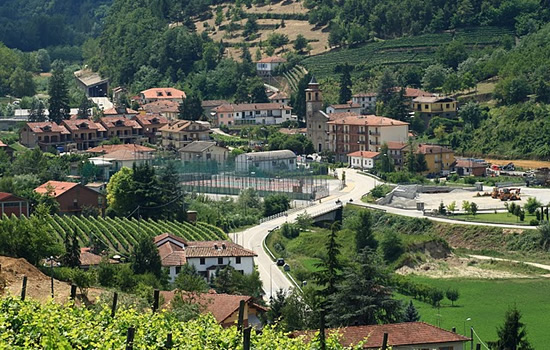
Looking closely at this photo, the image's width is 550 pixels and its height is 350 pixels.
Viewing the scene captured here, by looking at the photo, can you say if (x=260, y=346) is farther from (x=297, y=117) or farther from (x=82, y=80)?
(x=82, y=80)

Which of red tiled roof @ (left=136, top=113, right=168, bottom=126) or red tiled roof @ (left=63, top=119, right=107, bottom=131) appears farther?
red tiled roof @ (left=136, top=113, right=168, bottom=126)

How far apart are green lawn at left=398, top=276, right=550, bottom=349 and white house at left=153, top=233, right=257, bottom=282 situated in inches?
226

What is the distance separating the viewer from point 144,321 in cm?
2528

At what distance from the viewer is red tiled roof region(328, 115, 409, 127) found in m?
84.8

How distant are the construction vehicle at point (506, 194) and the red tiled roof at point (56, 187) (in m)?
20.3

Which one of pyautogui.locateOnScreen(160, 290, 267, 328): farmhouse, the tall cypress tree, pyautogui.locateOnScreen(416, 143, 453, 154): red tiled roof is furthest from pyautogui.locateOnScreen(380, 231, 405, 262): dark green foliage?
the tall cypress tree

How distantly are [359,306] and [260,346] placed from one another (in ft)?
44.3

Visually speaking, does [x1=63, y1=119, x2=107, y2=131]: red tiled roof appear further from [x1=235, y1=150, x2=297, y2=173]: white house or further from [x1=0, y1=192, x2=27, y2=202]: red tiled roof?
[x1=0, y1=192, x2=27, y2=202]: red tiled roof

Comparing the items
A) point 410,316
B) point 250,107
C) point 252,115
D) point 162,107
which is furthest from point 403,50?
point 410,316

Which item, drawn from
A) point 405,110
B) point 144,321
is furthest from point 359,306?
point 405,110

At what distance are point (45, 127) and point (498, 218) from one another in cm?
3660

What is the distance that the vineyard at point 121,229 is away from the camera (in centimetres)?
5381

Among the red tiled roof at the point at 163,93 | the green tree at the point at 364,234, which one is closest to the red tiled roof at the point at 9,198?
the green tree at the point at 364,234

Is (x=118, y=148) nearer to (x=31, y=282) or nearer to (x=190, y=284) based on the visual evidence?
(x=190, y=284)
